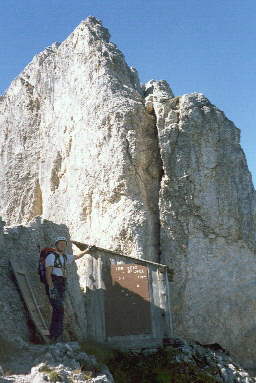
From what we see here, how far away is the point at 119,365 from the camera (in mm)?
11281

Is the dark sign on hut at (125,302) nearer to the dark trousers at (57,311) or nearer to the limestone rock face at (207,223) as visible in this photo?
the dark trousers at (57,311)

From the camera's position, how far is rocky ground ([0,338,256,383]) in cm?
870

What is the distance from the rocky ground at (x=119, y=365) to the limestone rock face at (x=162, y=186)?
3550mm

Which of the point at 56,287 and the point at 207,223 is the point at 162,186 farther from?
the point at 56,287

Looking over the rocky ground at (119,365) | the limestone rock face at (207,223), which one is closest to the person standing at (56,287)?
the rocky ground at (119,365)

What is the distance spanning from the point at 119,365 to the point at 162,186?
342 inches

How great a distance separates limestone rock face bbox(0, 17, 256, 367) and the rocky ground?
3.55m

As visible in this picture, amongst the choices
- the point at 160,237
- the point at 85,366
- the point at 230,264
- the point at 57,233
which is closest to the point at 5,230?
the point at 57,233

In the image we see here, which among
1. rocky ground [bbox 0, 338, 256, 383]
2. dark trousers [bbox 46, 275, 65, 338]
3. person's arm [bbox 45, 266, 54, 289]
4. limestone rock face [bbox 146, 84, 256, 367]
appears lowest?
rocky ground [bbox 0, 338, 256, 383]

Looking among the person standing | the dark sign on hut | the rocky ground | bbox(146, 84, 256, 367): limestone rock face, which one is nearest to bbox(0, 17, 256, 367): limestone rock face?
bbox(146, 84, 256, 367): limestone rock face

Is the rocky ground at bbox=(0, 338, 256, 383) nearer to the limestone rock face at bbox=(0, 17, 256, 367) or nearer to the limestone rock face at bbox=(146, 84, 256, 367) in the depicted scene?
the limestone rock face at bbox=(146, 84, 256, 367)

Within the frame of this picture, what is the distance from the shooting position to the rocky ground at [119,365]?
8.70 meters

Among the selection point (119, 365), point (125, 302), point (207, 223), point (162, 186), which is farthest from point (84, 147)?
point (119, 365)

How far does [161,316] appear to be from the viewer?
1291 cm
